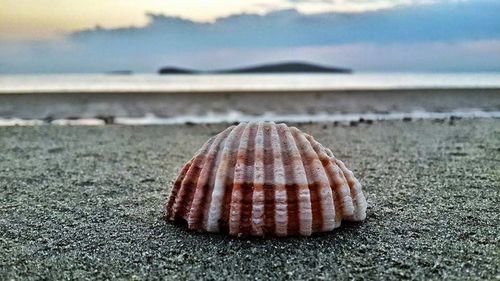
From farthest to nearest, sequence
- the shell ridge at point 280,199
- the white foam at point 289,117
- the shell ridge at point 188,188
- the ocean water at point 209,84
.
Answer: the ocean water at point 209,84 → the white foam at point 289,117 → the shell ridge at point 188,188 → the shell ridge at point 280,199

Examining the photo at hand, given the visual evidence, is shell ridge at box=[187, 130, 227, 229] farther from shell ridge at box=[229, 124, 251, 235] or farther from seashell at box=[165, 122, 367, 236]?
shell ridge at box=[229, 124, 251, 235]

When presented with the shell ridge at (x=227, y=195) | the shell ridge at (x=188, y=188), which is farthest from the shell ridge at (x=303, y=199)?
the shell ridge at (x=188, y=188)

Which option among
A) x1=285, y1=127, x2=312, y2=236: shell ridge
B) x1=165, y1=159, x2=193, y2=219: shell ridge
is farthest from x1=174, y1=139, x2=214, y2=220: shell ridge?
x1=285, y1=127, x2=312, y2=236: shell ridge

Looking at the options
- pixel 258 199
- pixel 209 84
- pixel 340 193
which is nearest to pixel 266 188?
pixel 258 199

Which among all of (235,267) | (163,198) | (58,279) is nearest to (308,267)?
Answer: (235,267)

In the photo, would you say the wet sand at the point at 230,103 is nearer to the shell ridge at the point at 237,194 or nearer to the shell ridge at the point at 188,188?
the shell ridge at the point at 188,188
